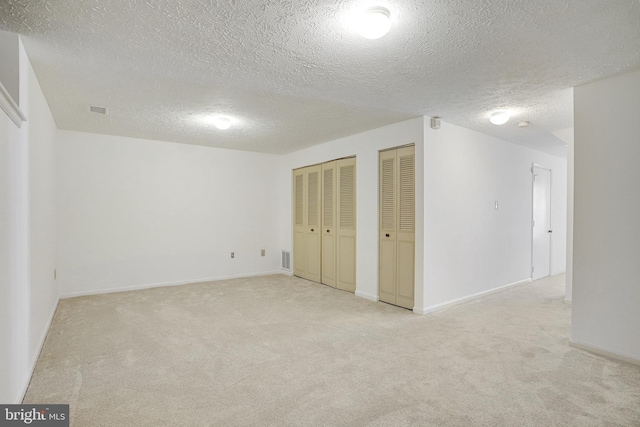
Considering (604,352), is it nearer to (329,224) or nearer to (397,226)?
(397,226)

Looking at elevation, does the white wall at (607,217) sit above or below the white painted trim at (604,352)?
above

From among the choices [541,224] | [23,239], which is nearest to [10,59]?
[23,239]

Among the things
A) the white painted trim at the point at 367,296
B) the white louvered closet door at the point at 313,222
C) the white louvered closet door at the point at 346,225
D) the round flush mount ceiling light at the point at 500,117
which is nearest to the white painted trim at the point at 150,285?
the white louvered closet door at the point at 313,222

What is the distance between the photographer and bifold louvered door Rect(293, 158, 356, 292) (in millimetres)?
5145

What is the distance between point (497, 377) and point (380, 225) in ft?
7.94

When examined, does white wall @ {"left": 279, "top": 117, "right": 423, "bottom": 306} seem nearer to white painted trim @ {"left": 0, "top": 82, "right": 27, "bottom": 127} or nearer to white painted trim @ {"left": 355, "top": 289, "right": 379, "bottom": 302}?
white painted trim @ {"left": 355, "top": 289, "right": 379, "bottom": 302}

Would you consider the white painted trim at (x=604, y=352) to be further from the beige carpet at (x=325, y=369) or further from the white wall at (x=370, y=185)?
the white wall at (x=370, y=185)

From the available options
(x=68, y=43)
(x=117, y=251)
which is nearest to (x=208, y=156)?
(x=117, y=251)

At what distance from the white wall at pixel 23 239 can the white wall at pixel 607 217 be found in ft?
13.8

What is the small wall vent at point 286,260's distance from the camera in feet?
21.4

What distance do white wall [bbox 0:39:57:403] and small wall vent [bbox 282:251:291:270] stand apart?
3775mm

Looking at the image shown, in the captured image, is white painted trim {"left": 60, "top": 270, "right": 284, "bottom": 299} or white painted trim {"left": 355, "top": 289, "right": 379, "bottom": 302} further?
white painted trim {"left": 60, "top": 270, "right": 284, "bottom": 299}

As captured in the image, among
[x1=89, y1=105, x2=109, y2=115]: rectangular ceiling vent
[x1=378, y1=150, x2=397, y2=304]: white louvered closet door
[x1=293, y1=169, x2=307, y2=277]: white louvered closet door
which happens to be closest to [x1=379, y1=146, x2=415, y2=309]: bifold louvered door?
[x1=378, y1=150, x2=397, y2=304]: white louvered closet door

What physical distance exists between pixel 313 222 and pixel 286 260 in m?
1.15
